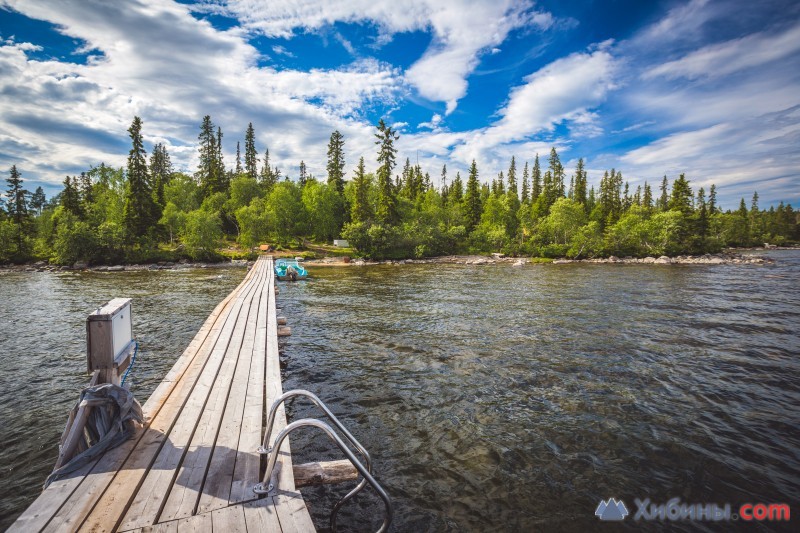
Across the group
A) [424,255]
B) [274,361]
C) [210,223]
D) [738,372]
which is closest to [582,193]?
[424,255]

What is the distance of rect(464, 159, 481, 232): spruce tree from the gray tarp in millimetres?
73575

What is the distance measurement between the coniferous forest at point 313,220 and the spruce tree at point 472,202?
0.79ft

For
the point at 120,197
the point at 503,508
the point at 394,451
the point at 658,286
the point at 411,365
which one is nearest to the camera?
the point at 503,508

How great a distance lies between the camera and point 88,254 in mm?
46375

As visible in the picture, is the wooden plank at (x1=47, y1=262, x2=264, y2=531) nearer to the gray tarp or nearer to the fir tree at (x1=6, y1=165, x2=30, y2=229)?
the gray tarp

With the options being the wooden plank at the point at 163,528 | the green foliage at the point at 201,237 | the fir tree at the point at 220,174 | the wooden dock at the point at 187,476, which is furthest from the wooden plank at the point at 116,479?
the fir tree at the point at 220,174

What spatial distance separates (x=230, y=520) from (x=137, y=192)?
215 feet

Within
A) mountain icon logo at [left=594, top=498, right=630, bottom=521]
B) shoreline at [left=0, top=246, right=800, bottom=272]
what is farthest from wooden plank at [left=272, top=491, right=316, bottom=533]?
shoreline at [left=0, top=246, right=800, bottom=272]

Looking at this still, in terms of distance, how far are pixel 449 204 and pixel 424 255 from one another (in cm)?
2136

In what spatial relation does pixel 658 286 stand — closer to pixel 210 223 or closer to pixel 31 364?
pixel 31 364

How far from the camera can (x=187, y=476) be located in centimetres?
418

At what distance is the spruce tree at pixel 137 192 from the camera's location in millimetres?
53438

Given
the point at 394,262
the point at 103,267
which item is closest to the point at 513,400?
the point at 394,262

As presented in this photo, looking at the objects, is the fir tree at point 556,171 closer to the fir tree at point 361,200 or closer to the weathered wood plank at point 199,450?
the fir tree at point 361,200
